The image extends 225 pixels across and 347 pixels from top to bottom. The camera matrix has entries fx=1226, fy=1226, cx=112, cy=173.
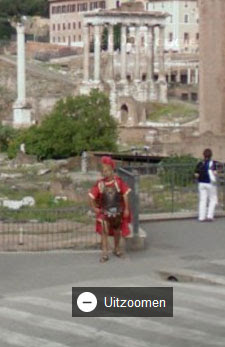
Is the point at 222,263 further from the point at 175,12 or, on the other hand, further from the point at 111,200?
the point at 175,12

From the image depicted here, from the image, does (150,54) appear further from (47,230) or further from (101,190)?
(101,190)

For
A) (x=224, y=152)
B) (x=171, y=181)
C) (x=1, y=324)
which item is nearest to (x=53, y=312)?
(x=1, y=324)

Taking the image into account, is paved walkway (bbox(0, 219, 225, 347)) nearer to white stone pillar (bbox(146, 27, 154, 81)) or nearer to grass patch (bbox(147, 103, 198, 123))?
grass patch (bbox(147, 103, 198, 123))

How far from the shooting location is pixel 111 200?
14.1 m

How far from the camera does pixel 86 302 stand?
35.7 ft

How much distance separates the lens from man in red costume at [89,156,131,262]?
556 inches

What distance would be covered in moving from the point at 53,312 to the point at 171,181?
880cm

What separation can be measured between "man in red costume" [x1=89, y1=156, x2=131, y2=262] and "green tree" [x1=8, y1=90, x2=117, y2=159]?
32.4 m

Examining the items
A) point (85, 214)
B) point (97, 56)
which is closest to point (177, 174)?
point (85, 214)

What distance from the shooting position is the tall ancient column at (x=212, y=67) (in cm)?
3822

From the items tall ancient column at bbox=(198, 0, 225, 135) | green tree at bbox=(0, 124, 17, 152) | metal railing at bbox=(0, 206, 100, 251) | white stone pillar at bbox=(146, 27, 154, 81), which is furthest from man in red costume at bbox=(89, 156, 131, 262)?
white stone pillar at bbox=(146, 27, 154, 81)

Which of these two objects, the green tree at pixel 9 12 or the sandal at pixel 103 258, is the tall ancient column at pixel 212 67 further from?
the green tree at pixel 9 12

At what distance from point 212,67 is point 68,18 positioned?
10662cm

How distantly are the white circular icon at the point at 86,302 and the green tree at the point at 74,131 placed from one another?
116 feet
